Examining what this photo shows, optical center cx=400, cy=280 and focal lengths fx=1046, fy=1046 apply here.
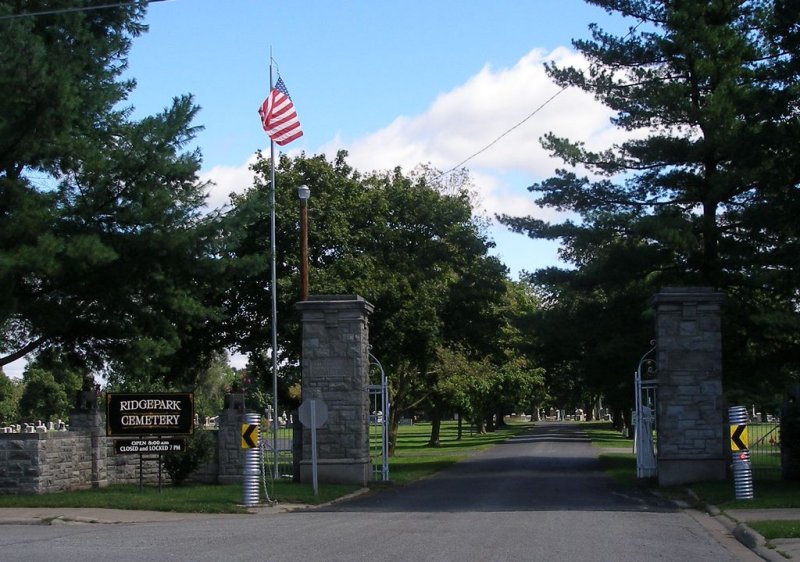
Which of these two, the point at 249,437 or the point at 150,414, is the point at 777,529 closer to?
the point at 249,437

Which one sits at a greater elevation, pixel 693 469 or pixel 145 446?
pixel 145 446

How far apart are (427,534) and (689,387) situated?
1104 centimetres

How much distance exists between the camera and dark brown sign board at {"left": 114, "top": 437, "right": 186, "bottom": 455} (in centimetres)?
2338

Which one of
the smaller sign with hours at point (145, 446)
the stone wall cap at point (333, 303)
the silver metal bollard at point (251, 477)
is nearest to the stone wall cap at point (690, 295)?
the stone wall cap at point (333, 303)

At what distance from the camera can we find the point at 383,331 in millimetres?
35281

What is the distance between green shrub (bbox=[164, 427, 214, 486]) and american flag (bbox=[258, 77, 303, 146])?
28.5ft

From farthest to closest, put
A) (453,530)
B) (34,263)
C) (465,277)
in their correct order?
(465,277), (34,263), (453,530)

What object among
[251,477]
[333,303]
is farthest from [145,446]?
[333,303]

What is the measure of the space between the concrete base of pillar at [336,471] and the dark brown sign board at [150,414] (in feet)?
10.5

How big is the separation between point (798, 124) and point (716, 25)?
8676 millimetres

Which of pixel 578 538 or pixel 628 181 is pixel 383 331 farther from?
pixel 578 538

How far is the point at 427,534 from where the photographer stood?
14.7m

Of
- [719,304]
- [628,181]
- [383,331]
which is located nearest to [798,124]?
[719,304]

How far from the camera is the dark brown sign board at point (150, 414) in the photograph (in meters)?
23.5
